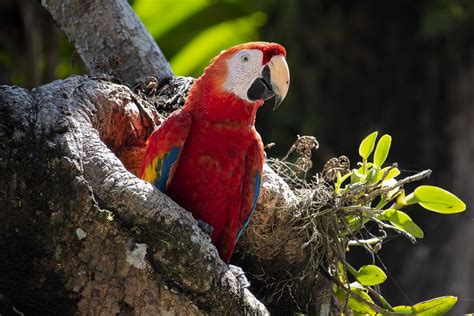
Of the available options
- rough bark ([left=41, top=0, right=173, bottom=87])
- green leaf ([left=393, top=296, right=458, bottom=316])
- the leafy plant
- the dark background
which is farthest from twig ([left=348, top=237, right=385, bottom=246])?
the dark background

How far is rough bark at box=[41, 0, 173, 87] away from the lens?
3383 millimetres

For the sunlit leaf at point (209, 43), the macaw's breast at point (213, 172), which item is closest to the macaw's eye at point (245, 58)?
the macaw's breast at point (213, 172)

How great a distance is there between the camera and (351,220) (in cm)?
293

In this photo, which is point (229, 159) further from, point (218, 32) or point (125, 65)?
point (218, 32)

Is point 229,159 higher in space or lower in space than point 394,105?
higher

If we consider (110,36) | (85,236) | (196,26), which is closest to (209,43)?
(196,26)

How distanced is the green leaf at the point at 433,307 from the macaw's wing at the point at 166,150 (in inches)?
37.3

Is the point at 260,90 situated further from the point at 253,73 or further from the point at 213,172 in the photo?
the point at 213,172

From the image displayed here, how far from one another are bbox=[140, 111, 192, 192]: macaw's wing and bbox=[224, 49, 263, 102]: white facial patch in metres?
0.20

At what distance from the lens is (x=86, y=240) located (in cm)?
225

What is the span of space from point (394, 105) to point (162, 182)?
378 cm

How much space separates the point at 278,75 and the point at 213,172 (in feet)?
1.36

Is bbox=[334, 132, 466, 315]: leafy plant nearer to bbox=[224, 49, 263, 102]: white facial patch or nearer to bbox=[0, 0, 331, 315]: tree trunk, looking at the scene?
bbox=[224, 49, 263, 102]: white facial patch

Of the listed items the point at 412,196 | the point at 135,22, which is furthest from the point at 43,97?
the point at 412,196
